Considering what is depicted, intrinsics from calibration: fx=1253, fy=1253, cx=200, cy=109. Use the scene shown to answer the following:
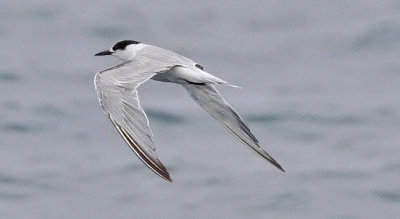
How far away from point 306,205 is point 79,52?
675 cm

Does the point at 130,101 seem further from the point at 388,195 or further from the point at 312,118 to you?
the point at 312,118

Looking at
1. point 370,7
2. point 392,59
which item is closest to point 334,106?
point 392,59

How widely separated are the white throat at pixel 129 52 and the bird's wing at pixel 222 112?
0.57 meters

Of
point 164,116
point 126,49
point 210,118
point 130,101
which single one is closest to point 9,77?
point 164,116

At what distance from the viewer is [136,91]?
9.59 meters

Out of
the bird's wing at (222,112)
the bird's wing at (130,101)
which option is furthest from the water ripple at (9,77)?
the bird's wing at (130,101)

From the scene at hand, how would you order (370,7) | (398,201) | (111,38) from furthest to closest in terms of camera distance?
(370,7), (111,38), (398,201)

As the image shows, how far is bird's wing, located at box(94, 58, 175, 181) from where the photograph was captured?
8.75 meters

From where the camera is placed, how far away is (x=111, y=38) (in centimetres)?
2250

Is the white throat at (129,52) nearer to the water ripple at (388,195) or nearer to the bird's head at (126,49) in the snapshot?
the bird's head at (126,49)

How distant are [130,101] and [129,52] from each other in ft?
5.89

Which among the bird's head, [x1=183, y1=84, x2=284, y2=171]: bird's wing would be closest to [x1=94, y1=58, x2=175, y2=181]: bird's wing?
[x1=183, y1=84, x2=284, y2=171]: bird's wing

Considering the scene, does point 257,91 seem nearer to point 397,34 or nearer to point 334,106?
point 334,106

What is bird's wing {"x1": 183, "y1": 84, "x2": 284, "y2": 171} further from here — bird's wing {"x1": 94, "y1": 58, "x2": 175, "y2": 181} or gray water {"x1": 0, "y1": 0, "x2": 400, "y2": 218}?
gray water {"x1": 0, "y1": 0, "x2": 400, "y2": 218}
